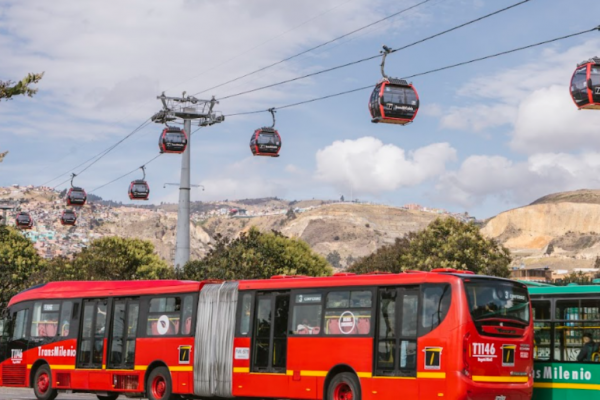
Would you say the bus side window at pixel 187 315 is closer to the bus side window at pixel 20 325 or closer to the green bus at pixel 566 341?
the bus side window at pixel 20 325

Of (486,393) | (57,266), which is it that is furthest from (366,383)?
(57,266)

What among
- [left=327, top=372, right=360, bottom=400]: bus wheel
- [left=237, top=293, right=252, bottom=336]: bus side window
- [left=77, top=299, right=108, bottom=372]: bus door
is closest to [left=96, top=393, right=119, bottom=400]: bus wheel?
[left=77, top=299, right=108, bottom=372]: bus door

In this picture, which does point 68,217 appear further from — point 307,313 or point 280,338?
point 307,313

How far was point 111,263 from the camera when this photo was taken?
272 feet

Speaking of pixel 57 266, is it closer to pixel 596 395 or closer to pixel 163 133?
pixel 163 133

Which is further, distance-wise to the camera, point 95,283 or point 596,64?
point 95,283

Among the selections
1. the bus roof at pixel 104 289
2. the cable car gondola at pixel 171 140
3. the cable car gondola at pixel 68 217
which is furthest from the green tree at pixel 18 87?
the cable car gondola at pixel 68 217

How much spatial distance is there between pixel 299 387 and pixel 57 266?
7057cm

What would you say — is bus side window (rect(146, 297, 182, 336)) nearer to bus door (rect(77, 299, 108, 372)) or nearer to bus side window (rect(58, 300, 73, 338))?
bus door (rect(77, 299, 108, 372))

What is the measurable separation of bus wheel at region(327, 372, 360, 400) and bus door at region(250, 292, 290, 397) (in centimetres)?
160

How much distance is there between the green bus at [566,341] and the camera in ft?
69.0

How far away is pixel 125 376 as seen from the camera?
28.0 m

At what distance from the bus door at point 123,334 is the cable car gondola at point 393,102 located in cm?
874

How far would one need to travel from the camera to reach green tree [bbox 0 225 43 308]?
94875 millimetres
